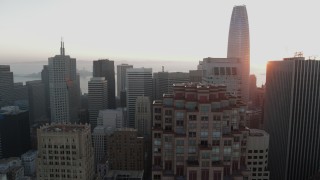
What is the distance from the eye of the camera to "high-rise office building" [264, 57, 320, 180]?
134 metres

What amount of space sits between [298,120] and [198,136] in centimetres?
9897

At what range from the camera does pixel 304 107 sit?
13675cm

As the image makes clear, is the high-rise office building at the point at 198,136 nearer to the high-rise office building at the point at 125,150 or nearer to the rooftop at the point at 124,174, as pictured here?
the rooftop at the point at 124,174

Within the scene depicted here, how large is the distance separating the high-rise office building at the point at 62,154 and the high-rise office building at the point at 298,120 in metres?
98.6

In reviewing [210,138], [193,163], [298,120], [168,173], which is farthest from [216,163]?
[298,120]

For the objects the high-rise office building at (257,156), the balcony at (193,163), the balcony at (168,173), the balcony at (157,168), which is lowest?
the high-rise office building at (257,156)

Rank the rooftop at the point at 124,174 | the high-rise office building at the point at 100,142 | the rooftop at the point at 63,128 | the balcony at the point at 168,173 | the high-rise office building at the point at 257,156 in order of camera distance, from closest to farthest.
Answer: the balcony at the point at 168,173, the rooftop at the point at 63,128, the high-rise office building at the point at 257,156, the rooftop at the point at 124,174, the high-rise office building at the point at 100,142

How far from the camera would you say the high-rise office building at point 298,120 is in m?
134

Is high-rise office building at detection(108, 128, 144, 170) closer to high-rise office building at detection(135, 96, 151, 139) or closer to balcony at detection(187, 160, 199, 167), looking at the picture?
high-rise office building at detection(135, 96, 151, 139)

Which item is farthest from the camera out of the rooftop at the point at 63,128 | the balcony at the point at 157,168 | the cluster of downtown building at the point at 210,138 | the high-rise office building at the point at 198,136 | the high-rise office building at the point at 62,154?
the rooftop at the point at 63,128

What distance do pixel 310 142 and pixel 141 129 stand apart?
102949mm

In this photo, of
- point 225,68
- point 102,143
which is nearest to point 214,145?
point 225,68

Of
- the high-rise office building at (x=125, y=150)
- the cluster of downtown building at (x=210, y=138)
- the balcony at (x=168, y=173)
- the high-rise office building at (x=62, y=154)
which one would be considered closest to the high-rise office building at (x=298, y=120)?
the cluster of downtown building at (x=210, y=138)

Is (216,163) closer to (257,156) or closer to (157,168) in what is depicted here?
(157,168)
